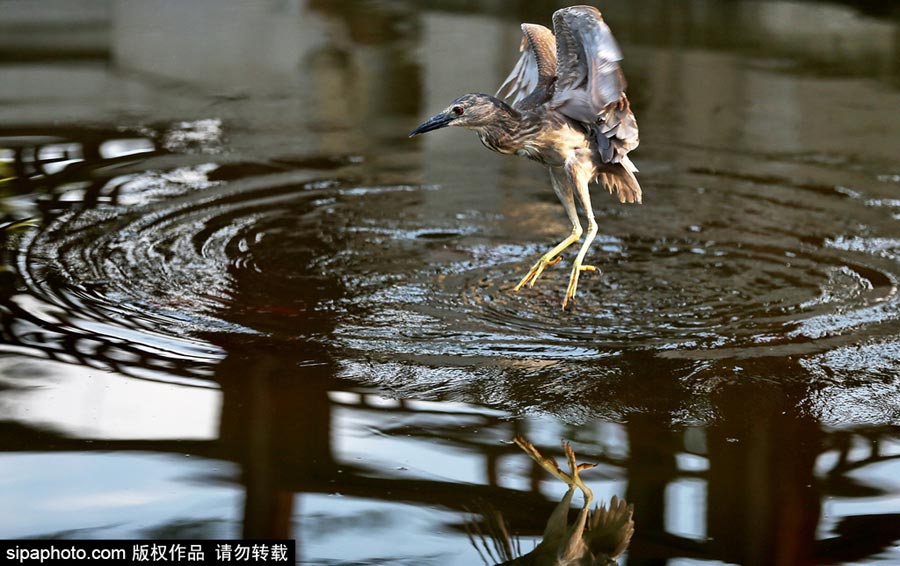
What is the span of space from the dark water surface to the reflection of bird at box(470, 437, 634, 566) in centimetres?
5

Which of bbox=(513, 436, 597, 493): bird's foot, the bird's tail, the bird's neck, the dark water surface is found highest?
the bird's neck

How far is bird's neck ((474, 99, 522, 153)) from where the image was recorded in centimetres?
560

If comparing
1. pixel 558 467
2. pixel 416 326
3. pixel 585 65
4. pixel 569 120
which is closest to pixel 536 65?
pixel 569 120

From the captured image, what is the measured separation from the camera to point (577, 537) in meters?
3.46

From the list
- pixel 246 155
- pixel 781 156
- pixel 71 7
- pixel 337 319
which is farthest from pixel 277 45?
pixel 337 319

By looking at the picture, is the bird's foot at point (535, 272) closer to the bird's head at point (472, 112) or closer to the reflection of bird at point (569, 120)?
the reflection of bird at point (569, 120)

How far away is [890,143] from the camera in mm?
8805

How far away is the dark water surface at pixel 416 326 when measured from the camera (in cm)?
362

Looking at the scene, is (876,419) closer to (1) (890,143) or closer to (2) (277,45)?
(1) (890,143)

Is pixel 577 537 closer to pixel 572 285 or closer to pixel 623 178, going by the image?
pixel 572 285

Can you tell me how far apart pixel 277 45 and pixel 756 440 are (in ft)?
28.7

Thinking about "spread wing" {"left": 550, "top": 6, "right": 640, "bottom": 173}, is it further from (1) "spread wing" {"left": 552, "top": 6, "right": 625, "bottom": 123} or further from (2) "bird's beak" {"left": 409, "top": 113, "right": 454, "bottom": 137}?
(2) "bird's beak" {"left": 409, "top": 113, "right": 454, "bottom": 137}

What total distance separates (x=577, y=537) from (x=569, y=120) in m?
2.76

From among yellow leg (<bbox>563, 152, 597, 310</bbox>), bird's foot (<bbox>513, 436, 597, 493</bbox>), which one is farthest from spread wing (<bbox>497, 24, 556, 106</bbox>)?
bird's foot (<bbox>513, 436, 597, 493</bbox>)
